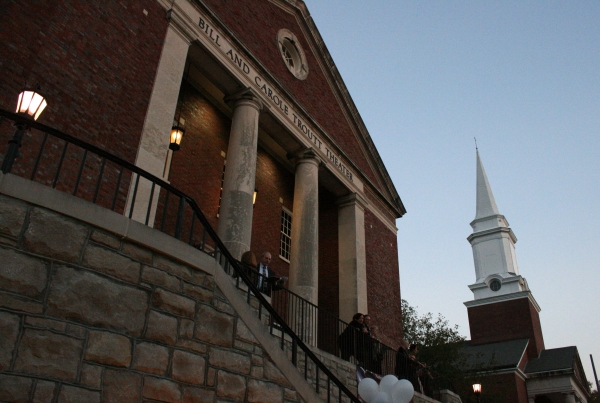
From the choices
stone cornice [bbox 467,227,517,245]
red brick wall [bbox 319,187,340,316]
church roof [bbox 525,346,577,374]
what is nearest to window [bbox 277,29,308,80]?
red brick wall [bbox 319,187,340,316]

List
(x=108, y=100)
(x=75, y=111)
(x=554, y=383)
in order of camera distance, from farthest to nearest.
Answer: (x=554, y=383) → (x=108, y=100) → (x=75, y=111)

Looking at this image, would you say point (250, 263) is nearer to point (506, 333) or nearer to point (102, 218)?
point (102, 218)

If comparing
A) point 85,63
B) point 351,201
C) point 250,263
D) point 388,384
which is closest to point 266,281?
point 250,263

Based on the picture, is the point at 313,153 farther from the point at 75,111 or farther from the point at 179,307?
the point at 179,307

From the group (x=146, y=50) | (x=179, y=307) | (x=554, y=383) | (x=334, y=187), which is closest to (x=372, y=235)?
(x=334, y=187)

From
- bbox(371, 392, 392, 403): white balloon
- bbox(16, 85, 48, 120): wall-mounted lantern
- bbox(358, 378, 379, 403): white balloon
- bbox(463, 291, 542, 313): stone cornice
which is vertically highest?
bbox(463, 291, 542, 313): stone cornice

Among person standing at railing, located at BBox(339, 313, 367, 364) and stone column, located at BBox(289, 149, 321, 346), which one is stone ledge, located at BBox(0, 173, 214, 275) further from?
stone column, located at BBox(289, 149, 321, 346)

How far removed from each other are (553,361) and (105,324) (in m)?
46.5

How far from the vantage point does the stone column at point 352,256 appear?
17625 millimetres

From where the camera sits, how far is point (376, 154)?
867 inches

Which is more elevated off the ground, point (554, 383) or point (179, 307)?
point (554, 383)

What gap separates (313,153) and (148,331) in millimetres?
11604

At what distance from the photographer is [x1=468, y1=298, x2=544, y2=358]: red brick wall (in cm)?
4609

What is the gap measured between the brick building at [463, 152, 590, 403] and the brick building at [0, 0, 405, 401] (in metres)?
21.9
